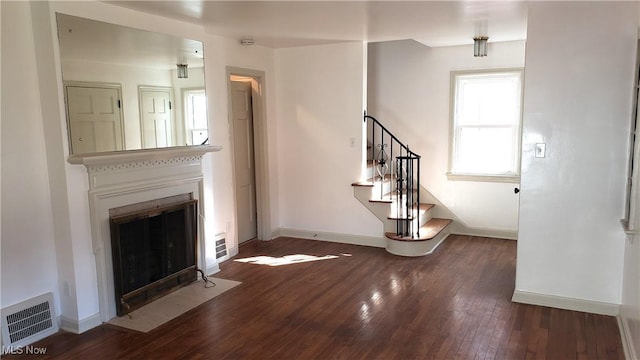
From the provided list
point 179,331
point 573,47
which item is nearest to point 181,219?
point 179,331

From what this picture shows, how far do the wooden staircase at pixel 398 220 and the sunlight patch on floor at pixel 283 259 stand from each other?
0.77m

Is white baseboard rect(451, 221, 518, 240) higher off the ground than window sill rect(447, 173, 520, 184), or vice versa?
window sill rect(447, 173, 520, 184)

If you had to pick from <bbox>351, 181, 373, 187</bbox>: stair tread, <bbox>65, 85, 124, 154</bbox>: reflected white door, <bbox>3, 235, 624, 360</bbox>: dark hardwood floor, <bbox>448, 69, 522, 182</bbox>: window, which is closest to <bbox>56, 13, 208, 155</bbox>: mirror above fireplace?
<bbox>65, 85, 124, 154</bbox>: reflected white door

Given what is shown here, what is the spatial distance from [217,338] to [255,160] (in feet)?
9.71

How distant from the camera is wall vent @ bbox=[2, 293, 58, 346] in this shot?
3.22m

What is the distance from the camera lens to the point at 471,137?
6.25m

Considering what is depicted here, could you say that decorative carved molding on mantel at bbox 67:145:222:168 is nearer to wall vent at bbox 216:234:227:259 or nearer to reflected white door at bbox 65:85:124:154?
reflected white door at bbox 65:85:124:154

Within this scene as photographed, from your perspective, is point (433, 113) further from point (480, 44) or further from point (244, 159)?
point (244, 159)

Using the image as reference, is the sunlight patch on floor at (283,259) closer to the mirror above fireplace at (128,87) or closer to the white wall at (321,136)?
the white wall at (321,136)

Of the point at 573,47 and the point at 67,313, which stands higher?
the point at 573,47

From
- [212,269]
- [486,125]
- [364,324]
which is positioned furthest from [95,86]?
[486,125]

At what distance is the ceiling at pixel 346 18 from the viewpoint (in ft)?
12.0

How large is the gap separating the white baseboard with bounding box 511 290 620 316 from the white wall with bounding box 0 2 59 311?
3.80 m

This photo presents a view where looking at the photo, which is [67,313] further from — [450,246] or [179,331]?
[450,246]
